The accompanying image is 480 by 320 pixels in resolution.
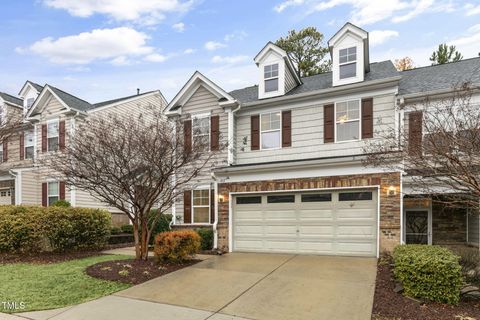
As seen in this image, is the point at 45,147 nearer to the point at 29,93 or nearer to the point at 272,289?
the point at 29,93

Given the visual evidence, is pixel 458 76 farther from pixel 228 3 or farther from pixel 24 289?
pixel 24 289

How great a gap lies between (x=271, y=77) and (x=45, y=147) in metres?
12.9

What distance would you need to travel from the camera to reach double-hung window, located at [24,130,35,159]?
1920 centimetres

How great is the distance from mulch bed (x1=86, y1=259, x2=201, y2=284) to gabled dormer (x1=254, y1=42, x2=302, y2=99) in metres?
7.83

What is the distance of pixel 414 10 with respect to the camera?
13055 millimetres

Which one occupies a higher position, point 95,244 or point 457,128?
point 457,128

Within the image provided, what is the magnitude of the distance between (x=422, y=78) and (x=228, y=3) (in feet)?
28.3

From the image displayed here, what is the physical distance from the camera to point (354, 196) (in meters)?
10.7

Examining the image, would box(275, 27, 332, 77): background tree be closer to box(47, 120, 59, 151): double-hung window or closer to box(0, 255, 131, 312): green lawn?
box(47, 120, 59, 151): double-hung window

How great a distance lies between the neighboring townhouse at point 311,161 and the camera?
1056 cm

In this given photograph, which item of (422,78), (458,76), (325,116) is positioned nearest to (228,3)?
(325,116)

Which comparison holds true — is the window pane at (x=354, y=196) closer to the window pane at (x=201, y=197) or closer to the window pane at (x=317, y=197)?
the window pane at (x=317, y=197)

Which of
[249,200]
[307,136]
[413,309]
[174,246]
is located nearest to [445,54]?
[307,136]

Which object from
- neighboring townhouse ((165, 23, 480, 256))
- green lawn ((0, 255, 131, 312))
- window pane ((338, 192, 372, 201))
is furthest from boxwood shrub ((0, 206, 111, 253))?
window pane ((338, 192, 372, 201))
